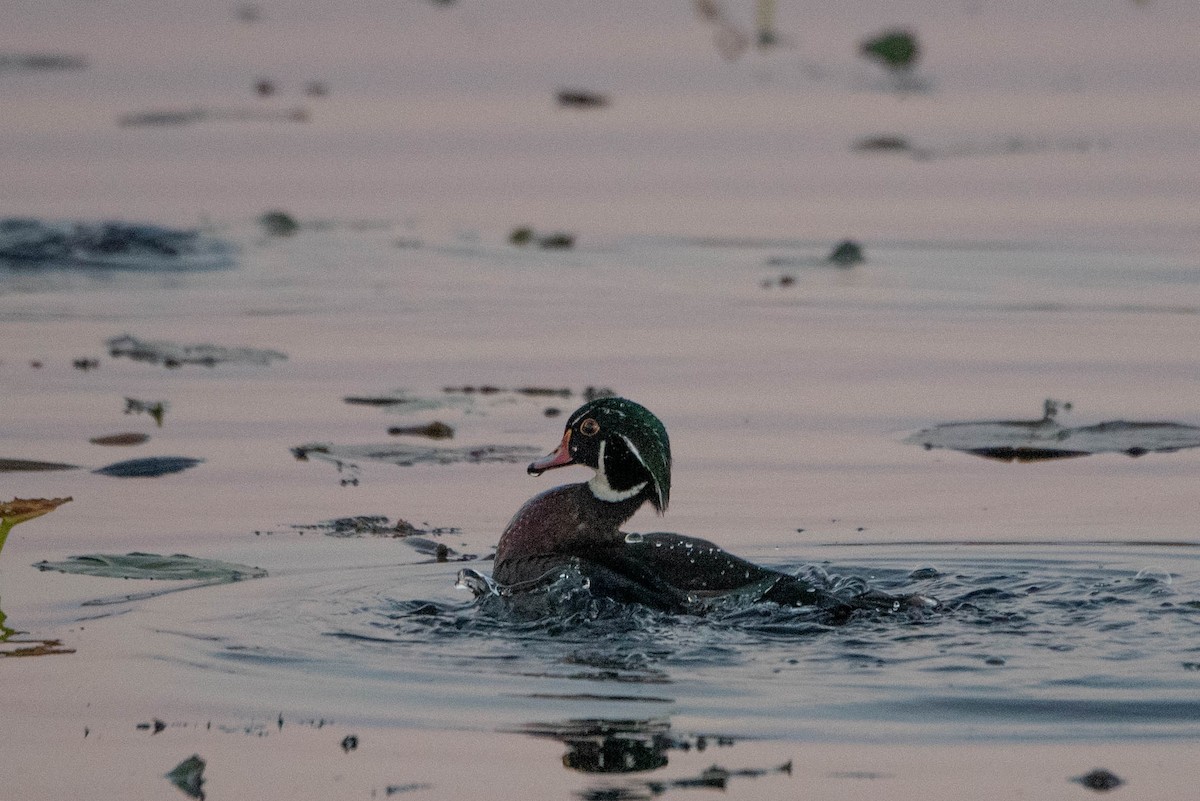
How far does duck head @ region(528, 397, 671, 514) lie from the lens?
27.5 feet

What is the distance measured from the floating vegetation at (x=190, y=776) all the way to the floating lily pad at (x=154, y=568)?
6.67 ft

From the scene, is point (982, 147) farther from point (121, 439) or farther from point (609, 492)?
point (609, 492)

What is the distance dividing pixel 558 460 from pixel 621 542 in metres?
0.39

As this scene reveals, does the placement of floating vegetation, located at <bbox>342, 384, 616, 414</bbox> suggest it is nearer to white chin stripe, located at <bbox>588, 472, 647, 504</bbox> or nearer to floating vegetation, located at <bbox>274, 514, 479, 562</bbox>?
floating vegetation, located at <bbox>274, 514, 479, 562</bbox>

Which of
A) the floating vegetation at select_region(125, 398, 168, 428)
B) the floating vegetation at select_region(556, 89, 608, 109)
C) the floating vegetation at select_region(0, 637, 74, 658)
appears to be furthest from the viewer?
the floating vegetation at select_region(556, 89, 608, 109)

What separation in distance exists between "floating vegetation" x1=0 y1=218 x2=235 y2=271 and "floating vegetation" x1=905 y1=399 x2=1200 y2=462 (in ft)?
19.9

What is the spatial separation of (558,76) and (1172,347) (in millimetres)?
10892

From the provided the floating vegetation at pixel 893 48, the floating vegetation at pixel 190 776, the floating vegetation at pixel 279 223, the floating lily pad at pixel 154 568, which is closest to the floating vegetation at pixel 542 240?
the floating vegetation at pixel 279 223

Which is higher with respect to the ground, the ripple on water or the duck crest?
the duck crest

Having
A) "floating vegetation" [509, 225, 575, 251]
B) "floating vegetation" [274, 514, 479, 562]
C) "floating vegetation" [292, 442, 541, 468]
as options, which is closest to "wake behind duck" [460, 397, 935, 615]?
"floating vegetation" [274, 514, 479, 562]

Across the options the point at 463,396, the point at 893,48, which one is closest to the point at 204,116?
the point at 893,48

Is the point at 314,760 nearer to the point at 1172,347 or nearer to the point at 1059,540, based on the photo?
the point at 1059,540

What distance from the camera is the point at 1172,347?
39.9 feet

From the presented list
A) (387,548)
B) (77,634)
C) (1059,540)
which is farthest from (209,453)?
(1059,540)
